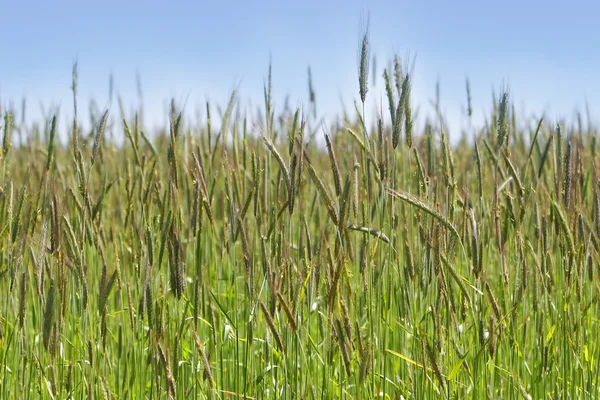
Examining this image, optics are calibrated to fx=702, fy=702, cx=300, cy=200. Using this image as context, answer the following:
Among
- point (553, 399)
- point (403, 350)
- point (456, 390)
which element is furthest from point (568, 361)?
point (403, 350)

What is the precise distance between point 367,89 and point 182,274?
0.52 metres

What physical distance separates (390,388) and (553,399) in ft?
1.25

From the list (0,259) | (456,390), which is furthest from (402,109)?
(0,259)

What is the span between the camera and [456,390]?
1.71 meters

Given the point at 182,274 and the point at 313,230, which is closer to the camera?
the point at 182,274

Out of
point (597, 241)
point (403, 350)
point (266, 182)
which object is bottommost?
point (403, 350)

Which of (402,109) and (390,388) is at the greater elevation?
(402,109)

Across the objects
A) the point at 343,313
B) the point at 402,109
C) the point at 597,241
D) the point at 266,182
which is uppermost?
the point at 402,109

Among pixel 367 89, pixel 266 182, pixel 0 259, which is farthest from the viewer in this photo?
pixel 0 259

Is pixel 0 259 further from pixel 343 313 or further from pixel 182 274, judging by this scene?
pixel 343 313

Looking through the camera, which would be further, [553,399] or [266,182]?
[553,399]

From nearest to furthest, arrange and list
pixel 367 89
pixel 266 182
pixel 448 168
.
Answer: pixel 367 89 < pixel 266 182 < pixel 448 168

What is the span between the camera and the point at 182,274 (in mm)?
1411

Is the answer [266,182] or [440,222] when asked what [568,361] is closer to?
[440,222]
